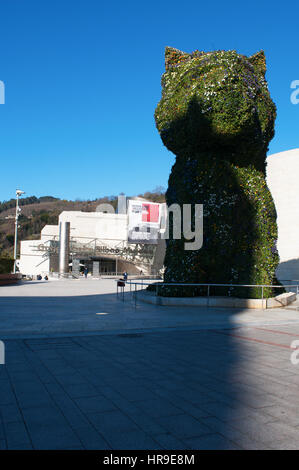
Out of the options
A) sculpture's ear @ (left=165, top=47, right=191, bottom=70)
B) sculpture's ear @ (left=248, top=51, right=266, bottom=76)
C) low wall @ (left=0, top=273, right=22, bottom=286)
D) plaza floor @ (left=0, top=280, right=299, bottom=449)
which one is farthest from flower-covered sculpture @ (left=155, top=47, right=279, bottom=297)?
low wall @ (left=0, top=273, right=22, bottom=286)

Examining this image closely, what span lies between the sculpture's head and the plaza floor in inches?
278

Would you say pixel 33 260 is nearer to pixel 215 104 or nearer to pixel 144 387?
pixel 215 104

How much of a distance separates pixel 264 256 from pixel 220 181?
3042 mm

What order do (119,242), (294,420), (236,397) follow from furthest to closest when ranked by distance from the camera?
(119,242)
(236,397)
(294,420)

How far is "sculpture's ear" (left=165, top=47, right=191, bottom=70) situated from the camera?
14.1 metres

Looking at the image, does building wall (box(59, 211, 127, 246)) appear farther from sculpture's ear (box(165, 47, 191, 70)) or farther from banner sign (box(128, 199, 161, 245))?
sculpture's ear (box(165, 47, 191, 70))

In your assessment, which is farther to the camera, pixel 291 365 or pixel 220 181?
pixel 220 181

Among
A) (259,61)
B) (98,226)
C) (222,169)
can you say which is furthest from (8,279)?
(98,226)

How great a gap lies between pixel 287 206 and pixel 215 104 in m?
21.2

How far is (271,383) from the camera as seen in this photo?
184 inches

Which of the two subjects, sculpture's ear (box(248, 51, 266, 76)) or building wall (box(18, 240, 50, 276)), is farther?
building wall (box(18, 240, 50, 276))

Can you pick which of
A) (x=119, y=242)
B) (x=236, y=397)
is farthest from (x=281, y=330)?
(x=119, y=242)

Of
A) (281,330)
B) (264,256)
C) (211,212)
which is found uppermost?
(211,212)
